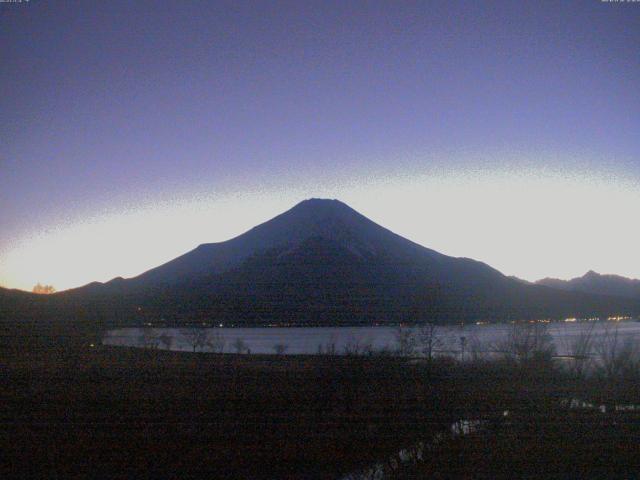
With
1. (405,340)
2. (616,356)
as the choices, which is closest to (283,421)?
(405,340)

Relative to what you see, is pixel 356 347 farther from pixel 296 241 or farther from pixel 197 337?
pixel 296 241

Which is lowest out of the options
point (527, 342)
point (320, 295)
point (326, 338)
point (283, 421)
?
point (283, 421)

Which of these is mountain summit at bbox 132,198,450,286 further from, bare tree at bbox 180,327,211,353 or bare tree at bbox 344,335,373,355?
bare tree at bbox 344,335,373,355

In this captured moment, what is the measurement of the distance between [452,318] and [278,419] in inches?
82.7

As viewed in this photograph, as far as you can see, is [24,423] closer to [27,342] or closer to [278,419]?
[27,342]

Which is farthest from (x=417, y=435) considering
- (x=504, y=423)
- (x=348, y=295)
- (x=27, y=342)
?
(x=27, y=342)

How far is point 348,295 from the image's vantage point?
471cm

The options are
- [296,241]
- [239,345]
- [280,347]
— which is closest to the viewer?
[280,347]

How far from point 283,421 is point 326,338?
1.43m

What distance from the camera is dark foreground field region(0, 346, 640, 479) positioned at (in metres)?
2.51

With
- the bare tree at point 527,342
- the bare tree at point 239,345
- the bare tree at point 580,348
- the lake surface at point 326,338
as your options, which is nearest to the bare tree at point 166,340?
the lake surface at point 326,338

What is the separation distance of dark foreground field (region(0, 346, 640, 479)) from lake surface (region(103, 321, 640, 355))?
19cm

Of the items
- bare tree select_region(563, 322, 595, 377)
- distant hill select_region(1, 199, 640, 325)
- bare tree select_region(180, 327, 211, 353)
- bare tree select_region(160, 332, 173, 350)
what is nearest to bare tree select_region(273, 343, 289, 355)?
distant hill select_region(1, 199, 640, 325)

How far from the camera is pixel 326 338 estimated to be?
452cm
